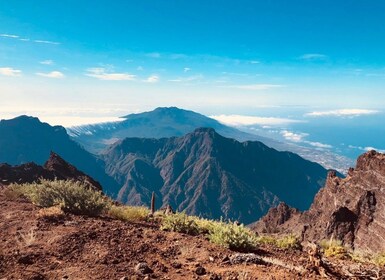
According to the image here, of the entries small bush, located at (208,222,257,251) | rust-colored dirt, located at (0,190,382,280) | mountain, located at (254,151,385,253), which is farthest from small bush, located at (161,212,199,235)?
mountain, located at (254,151,385,253)

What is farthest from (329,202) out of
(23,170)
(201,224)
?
(201,224)

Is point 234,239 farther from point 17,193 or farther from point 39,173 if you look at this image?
point 39,173

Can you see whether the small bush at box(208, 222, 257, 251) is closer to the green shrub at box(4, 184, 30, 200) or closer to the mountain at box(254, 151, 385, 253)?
the green shrub at box(4, 184, 30, 200)

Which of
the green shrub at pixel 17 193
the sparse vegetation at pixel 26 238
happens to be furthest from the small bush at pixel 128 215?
the green shrub at pixel 17 193

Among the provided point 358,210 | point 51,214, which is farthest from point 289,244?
point 358,210

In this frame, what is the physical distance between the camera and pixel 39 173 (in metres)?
36.0

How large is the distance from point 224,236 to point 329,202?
60.5 m

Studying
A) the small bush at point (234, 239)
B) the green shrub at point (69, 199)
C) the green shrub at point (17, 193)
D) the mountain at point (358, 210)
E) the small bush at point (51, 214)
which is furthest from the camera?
the mountain at point (358, 210)

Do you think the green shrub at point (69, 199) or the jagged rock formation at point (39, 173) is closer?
the green shrub at point (69, 199)

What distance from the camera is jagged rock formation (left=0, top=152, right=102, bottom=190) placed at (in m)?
32.0

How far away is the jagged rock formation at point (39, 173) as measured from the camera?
32000 millimetres

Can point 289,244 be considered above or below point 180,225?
below

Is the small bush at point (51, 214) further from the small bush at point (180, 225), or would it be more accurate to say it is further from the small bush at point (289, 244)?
the small bush at point (289, 244)

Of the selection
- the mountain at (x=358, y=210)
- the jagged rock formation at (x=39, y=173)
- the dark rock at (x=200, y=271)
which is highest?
the dark rock at (x=200, y=271)
